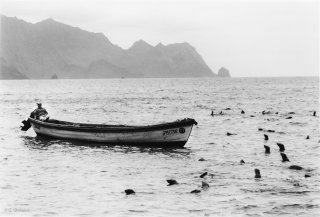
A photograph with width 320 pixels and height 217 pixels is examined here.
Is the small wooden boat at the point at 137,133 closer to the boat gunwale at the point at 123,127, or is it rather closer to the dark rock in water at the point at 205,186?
the boat gunwale at the point at 123,127

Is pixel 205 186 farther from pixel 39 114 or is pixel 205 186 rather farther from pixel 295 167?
pixel 39 114

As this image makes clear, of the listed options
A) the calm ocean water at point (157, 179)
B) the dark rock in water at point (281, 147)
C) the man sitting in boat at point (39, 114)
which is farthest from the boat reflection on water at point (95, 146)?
the dark rock in water at point (281, 147)

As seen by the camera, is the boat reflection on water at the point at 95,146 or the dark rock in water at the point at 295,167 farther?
the boat reflection on water at the point at 95,146

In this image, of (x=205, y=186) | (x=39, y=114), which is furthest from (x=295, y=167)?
(x=39, y=114)

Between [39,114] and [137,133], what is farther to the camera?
[39,114]

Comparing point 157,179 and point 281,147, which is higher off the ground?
point 281,147

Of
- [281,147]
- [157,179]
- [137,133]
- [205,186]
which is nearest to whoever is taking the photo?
[205,186]

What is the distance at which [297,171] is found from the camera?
20234mm

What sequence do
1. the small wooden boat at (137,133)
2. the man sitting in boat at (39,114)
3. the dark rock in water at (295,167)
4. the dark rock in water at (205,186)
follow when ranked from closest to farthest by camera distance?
the dark rock in water at (205,186)
the dark rock in water at (295,167)
the small wooden boat at (137,133)
the man sitting in boat at (39,114)

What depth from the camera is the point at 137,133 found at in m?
27.5

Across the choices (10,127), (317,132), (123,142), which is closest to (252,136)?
(317,132)

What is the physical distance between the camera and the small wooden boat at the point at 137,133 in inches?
1050

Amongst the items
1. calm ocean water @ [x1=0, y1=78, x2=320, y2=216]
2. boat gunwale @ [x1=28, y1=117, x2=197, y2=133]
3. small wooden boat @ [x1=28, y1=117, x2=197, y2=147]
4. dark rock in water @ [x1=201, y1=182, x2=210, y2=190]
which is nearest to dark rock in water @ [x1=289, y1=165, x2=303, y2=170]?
calm ocean water @ [x1=0, y1=78, x2=320, y2=216]

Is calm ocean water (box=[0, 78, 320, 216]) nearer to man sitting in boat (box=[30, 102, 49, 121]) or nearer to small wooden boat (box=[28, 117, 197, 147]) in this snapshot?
small wooden boat (box=[28, 117, 197, 147])
